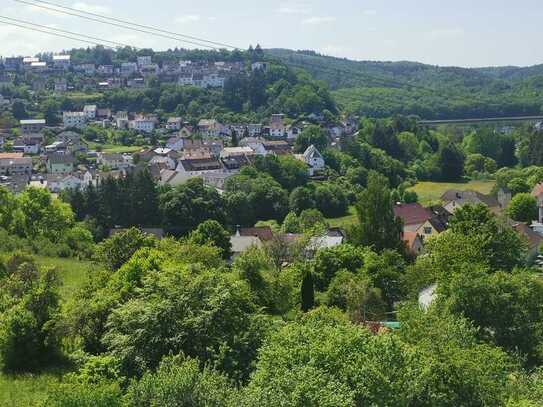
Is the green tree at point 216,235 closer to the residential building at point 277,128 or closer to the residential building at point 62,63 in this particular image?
the residential building at point 277,128

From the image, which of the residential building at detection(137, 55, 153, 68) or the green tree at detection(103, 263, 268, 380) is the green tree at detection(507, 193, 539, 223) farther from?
the residential building at detection(137, 55, 153, 68)

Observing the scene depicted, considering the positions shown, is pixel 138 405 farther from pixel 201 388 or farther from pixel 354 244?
pixel 354 244

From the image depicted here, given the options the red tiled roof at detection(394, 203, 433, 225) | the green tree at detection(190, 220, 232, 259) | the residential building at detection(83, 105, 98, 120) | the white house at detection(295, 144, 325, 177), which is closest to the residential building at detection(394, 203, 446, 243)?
the red tiled roof at detection(394, 203, 433, 225)

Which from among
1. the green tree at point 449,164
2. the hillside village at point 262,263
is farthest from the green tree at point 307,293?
the green tree at point 449,164

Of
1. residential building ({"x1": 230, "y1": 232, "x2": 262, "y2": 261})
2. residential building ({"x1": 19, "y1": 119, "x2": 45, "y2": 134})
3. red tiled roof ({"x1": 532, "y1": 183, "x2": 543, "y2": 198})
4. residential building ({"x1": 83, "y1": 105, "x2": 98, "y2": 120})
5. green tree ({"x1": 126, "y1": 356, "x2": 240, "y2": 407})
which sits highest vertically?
residential building ({"x1": 83, "y1": 105, "x2": 98, "y2": 120})

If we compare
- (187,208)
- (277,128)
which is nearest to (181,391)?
(187,208)

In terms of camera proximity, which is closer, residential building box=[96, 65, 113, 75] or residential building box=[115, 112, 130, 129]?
residential building box=[115, 112, 130, 129]

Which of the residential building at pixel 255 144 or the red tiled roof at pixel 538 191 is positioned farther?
the residential building at pixel 255 144
